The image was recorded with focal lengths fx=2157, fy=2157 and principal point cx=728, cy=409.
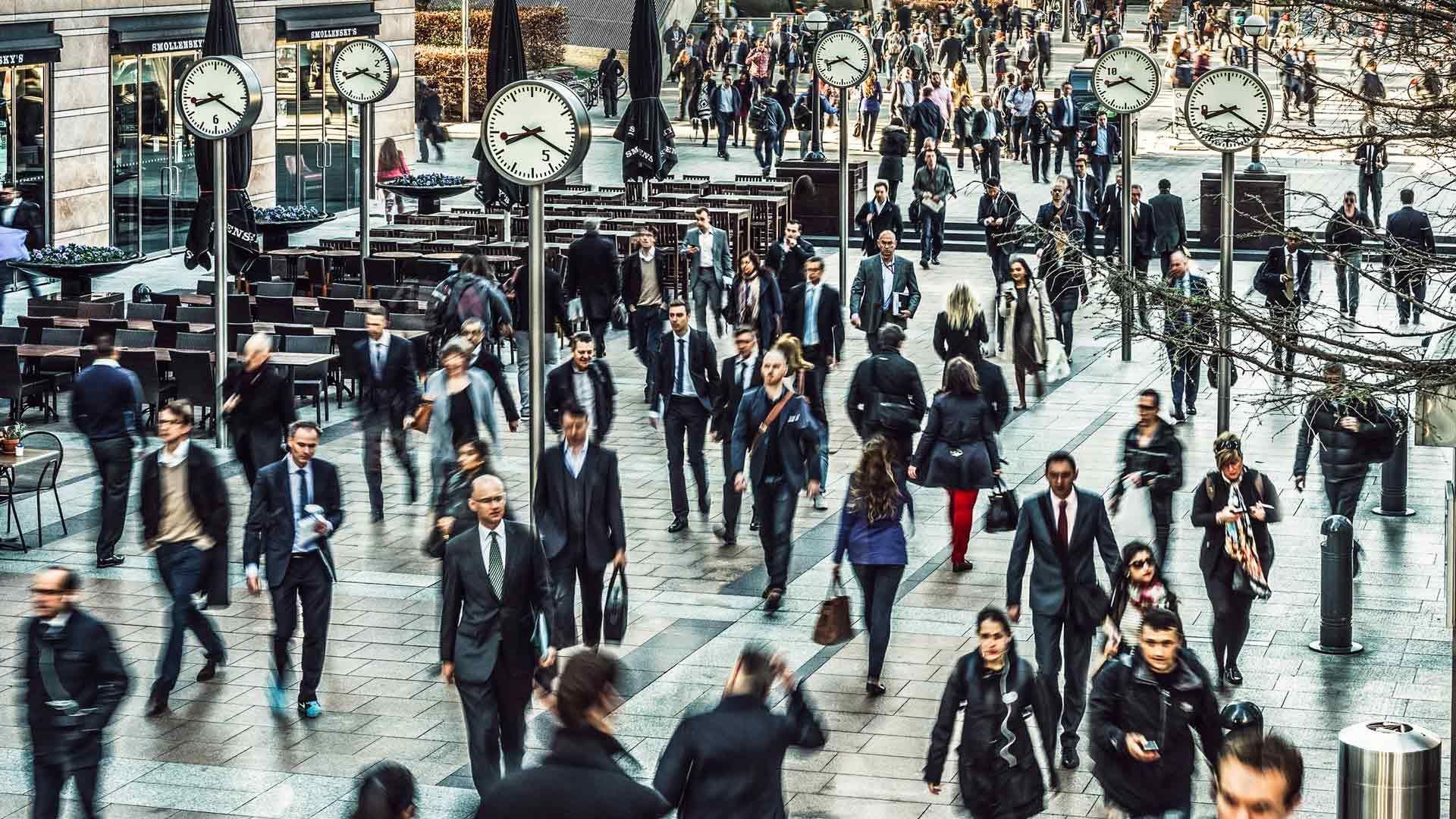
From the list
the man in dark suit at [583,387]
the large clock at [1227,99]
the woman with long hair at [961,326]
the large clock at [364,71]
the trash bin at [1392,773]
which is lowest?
the trash bin at [1392,773]

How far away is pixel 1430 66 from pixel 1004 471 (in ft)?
29.9

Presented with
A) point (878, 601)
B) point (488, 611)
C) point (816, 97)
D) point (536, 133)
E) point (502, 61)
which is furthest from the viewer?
point (816, 97)

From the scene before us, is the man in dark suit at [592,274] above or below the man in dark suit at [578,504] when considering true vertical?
above

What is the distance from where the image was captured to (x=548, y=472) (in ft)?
38.3

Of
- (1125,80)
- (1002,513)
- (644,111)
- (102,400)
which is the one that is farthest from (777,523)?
(644,111)

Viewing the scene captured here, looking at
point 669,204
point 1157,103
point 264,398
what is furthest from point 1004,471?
point 1157,103

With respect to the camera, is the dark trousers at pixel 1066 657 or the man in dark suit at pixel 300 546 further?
the man in dark suit at pixel 300 546

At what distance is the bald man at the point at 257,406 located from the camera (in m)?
14.3

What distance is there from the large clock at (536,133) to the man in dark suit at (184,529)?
2.29 meters

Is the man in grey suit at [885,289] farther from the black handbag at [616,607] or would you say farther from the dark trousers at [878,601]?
the black handbag at [616,607]

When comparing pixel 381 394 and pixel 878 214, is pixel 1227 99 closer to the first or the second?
pixel 381 394

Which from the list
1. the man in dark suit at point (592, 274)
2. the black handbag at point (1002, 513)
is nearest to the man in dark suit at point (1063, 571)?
the black handbag at point (1002, 513)

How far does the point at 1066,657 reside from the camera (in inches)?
425

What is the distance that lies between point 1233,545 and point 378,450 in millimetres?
6732
